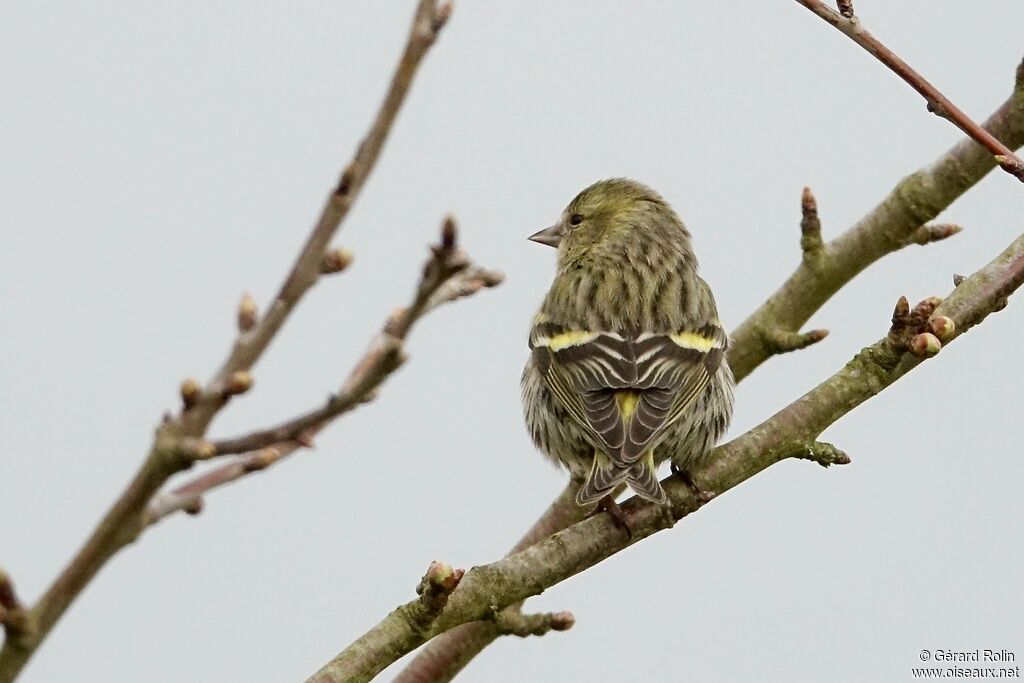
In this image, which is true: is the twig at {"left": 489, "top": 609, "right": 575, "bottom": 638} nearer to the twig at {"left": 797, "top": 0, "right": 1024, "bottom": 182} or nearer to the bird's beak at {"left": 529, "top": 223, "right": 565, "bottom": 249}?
the twig at {"left": 797, "top": 0, "right": 1024, "bottom": 182}

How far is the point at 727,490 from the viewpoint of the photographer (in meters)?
4.06

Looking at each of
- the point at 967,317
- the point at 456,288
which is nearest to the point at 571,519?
the point at 967,317

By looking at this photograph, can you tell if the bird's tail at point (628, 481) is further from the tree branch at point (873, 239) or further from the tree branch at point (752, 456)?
the tree branch at point (873, 239)

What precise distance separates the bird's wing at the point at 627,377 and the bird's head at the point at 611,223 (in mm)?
888

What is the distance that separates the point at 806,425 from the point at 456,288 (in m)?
1.98

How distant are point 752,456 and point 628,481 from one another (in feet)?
1.15

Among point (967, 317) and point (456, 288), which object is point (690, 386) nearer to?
point (967, 317)

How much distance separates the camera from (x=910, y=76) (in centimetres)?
299

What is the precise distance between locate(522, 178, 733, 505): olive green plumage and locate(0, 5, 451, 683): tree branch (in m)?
2.33

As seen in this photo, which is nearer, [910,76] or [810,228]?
[910,76]

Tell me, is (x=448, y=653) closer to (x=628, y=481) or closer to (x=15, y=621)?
(x=628, y=481)

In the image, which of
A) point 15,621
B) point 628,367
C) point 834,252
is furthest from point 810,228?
point 15,621

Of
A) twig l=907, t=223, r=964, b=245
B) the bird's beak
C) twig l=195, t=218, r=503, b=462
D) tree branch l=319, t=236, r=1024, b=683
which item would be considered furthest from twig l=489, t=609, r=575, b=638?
the bird's beak

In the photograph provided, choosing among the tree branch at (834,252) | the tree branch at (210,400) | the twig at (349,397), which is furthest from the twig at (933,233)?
the tree branch at (210,400)
